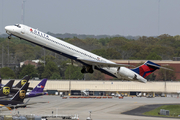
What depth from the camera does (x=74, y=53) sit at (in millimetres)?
70938

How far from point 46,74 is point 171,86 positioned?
240 feet

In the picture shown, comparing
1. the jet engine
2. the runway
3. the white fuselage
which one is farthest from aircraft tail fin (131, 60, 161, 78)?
the white fuselage

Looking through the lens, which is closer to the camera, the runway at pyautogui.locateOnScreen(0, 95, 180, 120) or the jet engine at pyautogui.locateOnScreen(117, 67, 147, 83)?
the jet engine at pyautogui.locateOnScreen(117, 67, 147, 83)

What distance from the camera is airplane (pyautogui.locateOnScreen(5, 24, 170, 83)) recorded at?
66.8m

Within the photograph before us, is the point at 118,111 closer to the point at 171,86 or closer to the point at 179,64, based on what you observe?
the point at 171,86

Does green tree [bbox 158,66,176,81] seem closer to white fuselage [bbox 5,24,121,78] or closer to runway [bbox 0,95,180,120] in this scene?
runway [bbox 0,95,180,120]

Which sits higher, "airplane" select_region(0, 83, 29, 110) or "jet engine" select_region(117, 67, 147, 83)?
"jet engine" select_region(117, 67, 147, 83)

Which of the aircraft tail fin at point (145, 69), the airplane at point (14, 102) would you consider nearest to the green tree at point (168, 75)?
the aircraft tail fin at point (145, 69)

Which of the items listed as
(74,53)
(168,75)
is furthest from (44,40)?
(168,75)

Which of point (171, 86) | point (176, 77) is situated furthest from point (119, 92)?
point (176, 77)

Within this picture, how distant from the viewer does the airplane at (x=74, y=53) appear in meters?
66.8

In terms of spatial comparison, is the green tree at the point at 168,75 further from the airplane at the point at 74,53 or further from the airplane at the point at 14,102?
the airplane at the point at 14,102

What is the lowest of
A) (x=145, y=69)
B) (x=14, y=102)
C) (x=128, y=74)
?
(x=14, y=102)

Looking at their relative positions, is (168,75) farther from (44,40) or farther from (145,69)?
(44,40)
